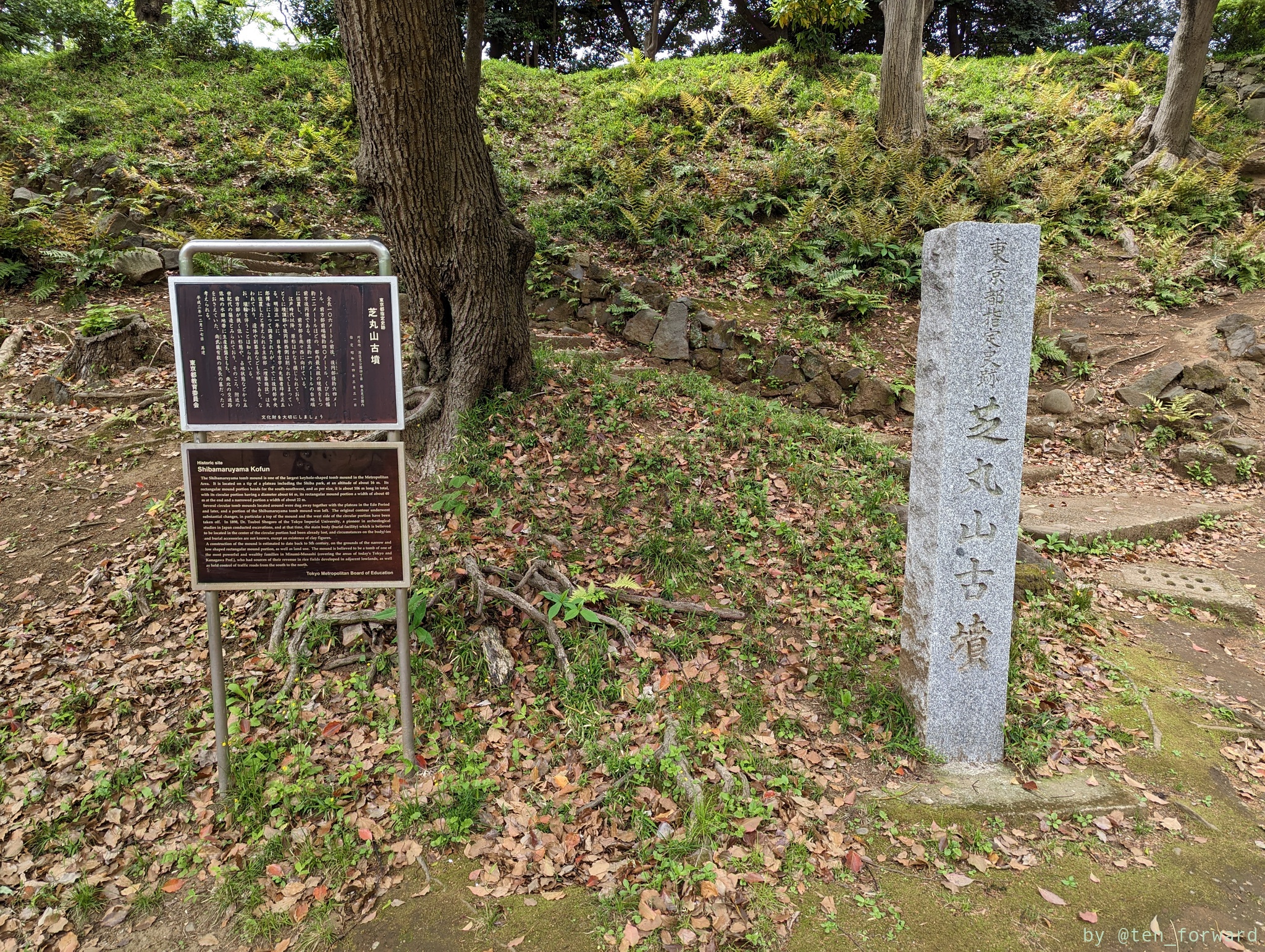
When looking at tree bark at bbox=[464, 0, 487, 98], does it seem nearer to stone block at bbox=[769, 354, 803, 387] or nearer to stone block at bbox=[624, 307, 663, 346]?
stone block at bbox=[624, 307, 663, 346]

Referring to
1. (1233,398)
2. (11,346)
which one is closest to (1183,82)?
(1233,398)

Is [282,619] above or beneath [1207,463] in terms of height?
beneath

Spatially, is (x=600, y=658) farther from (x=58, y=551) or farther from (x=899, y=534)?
(x=58, y=551)

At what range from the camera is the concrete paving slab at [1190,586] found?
17.9 feet

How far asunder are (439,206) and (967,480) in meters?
4.44

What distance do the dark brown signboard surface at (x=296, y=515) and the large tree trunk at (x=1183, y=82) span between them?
44.3ft

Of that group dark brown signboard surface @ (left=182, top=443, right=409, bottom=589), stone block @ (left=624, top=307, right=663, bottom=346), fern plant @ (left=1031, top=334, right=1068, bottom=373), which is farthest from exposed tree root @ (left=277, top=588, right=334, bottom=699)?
fern plant @ (left=1031, top=334, right=1068, bottom=373)

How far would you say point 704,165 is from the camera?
11.3 meters

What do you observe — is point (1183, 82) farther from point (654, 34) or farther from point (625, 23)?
point (625, 23)

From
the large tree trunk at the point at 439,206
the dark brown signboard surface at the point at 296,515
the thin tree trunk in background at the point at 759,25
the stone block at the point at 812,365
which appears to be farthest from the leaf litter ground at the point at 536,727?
the thin tree trunk in background at the point at 759,25

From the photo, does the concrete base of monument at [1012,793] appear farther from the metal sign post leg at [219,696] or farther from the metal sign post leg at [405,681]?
the metal sign post leg at [219,696]

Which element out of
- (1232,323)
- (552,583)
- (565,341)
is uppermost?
(1232,323)

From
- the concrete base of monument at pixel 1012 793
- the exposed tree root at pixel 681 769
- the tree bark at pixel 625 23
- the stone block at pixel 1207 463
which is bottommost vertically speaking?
the concrete base of monument at pixel 1012 793

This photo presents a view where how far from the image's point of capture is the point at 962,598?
146 inches
